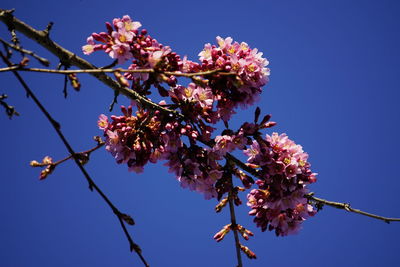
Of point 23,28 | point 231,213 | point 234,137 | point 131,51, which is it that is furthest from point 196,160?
point 23,28

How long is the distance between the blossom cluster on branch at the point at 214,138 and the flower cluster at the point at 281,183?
0.03 feet

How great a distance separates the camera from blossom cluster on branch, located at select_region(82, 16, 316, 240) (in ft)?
11.9

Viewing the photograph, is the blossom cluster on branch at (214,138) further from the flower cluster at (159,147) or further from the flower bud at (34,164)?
the flower bud at (34,164)

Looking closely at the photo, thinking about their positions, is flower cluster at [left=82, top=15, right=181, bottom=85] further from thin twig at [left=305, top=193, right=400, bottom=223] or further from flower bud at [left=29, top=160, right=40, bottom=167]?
thin twig at [left=305, top=193, right=400, bottom=223]

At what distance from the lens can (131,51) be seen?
10.8 ft

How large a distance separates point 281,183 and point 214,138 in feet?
2.72

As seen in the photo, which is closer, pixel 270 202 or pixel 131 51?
pixel 131 51

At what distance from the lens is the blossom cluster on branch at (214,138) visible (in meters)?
3.63

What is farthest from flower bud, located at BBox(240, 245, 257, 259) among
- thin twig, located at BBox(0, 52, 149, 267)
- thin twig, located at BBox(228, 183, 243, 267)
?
thin twig, located at BBox(0, 52, 149, 267)

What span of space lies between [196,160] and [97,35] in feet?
5.06

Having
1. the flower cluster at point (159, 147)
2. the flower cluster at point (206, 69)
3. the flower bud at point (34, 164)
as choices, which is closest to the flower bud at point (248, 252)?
the flower cluster at point (159, 147)

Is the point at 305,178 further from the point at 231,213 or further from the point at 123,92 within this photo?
the point at 123,92

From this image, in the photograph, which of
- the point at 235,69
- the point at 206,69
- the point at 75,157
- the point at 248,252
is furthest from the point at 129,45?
the point at 248,252

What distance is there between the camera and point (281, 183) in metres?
3.68
